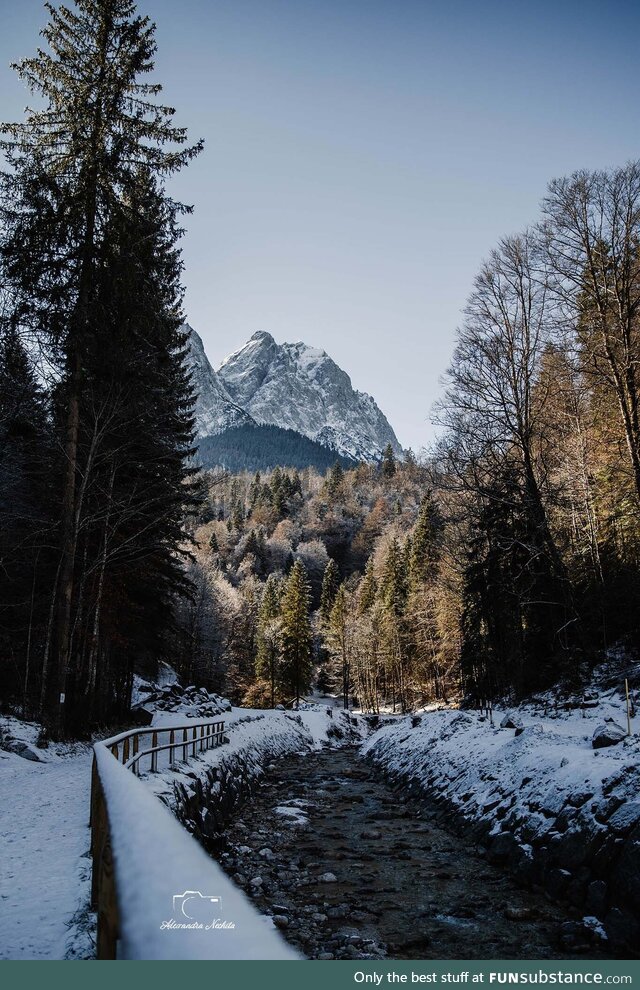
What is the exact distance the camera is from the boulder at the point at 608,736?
858cm

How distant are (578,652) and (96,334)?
51.4 feet

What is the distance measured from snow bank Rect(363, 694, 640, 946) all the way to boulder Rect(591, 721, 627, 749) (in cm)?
16

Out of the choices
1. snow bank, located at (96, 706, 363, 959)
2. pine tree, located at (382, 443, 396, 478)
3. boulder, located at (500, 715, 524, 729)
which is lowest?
boulder, located at (500, 715, 524, 729)

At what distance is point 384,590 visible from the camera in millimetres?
61688

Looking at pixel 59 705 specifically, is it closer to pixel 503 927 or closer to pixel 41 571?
pixel 41 571

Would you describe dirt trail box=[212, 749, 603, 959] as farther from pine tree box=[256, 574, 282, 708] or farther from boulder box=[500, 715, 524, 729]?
pine tree box=[256, 574, 282, 708]

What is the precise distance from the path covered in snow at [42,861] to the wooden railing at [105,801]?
25cm

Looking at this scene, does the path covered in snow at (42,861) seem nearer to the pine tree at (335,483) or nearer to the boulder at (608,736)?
the boulder at (608,736)

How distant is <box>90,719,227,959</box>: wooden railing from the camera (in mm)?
2910

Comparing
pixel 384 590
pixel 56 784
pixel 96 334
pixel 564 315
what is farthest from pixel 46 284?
pixel 384 590

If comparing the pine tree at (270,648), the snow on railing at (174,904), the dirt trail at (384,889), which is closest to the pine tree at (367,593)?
the pine tree at (270,648)

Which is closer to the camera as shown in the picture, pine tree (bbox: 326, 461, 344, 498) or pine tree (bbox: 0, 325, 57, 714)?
pine tree (bbox: 0, 325, 57, 714)

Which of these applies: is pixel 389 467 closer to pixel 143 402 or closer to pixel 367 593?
pixel 367 593

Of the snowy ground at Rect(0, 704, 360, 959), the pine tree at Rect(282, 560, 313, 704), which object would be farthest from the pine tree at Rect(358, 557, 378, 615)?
the snowy ground at Rect(0, 704, 360, 959)
